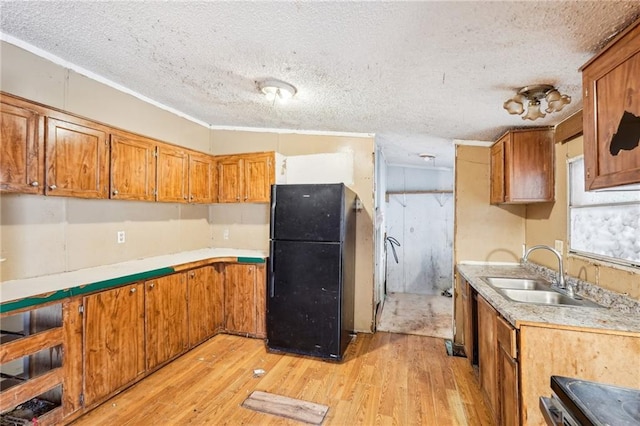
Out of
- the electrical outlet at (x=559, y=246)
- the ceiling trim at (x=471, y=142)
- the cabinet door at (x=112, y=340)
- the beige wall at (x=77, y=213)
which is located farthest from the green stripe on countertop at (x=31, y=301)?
the ceiling trim at (x=471, y=142)

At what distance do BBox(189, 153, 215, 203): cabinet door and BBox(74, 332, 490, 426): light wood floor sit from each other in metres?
1.64

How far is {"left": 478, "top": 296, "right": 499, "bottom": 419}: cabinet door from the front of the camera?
1939 mm

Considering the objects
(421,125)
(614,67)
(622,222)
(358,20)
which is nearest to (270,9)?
(358,20)

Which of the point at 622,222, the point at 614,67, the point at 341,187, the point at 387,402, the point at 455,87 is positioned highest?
the point at 455,87

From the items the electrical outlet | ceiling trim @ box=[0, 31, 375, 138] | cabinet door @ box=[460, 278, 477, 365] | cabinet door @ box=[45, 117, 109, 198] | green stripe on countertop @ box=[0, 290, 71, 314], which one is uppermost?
ceiling trim @ box=[0, 31, 375, 138]

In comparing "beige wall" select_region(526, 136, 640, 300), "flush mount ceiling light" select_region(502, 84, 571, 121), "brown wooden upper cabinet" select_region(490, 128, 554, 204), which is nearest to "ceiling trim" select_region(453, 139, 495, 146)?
"brown wooden upper cabinet" select_region(490, 128, 554, 204)

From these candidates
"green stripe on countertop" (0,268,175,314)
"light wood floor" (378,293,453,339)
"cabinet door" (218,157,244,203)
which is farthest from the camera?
"light wood floor" (378,293,453,339)

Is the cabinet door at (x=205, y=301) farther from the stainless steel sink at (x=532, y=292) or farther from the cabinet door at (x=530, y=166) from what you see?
the cabinet door at (x=530, y=166)

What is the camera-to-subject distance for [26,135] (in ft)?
6.31

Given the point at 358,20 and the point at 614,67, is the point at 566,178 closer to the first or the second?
the point at 614,67

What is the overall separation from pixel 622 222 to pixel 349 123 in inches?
90.9

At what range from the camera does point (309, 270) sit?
293 cm

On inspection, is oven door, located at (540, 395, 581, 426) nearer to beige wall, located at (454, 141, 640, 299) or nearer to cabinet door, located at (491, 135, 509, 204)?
beige wall, located at (454, 141, 640, 299)

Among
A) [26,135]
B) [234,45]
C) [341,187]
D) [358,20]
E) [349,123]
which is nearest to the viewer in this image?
[358,20]
